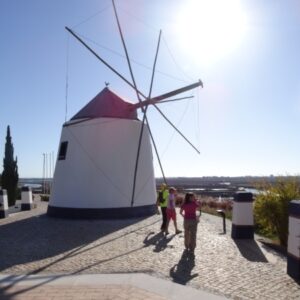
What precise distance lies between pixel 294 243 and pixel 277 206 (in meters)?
3.30

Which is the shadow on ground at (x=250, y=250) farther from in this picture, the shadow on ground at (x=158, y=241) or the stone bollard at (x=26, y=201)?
the stone bollard at (x=26, y=201)

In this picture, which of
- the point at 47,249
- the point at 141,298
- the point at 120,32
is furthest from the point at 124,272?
the point at 120,32

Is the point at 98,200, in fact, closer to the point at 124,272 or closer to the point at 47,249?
the point at 47,249

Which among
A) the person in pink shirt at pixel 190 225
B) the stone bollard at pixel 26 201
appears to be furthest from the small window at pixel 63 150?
the person in pink shirt at pixel 190 225

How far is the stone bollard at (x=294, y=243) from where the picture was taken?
729 centimetres

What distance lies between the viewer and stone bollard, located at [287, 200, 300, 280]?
729 centimetres

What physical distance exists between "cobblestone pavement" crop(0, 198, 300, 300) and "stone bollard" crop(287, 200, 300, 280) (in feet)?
0.62

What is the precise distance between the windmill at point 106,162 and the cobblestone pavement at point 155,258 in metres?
3.78

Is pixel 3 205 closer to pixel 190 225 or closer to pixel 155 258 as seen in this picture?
pixel 190 225

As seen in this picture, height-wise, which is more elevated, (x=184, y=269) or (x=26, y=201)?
(x=26, y=201)

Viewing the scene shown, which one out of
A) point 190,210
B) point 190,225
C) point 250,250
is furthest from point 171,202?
point 250,250

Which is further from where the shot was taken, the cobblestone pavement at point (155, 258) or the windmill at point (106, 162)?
the windmill at point (106, 162)

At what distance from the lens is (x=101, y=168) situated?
60.1 ft

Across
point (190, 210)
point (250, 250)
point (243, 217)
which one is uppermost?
point (190, 210)
